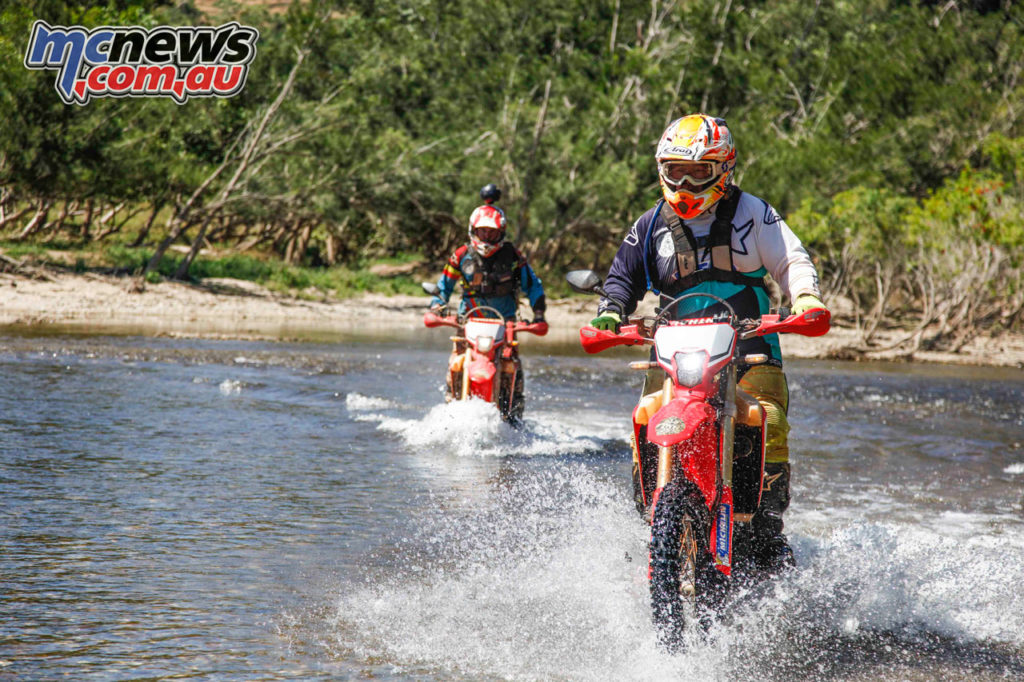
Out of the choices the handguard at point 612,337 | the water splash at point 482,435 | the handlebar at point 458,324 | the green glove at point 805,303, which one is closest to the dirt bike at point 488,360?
the handlebar at point 458,324

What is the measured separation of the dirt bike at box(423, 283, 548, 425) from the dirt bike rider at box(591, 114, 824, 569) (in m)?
5.16

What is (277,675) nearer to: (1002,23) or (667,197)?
(667,197)

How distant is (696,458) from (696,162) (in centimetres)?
137

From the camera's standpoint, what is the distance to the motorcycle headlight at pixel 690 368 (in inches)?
187

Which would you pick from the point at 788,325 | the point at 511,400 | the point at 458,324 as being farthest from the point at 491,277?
the point at 788,325

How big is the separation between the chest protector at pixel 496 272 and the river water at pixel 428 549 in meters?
1.38

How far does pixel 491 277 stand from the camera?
11609 millimetres

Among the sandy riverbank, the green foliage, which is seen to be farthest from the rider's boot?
the green foliage

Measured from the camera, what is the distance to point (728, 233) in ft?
18.1

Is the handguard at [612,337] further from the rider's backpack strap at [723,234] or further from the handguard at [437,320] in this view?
the handguard at [437,320]

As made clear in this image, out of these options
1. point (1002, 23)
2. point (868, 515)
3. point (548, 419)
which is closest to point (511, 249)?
point (548, 419)

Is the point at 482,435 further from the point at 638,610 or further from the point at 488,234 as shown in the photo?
the point at 638,610

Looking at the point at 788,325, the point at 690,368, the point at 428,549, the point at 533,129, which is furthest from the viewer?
the point at 533,129

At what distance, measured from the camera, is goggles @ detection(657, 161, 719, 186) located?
5391 mm
